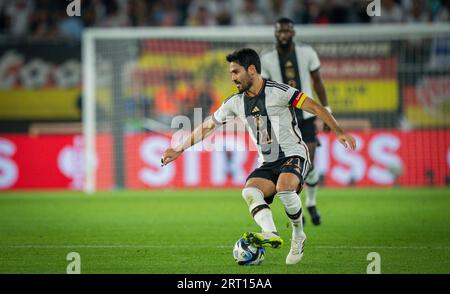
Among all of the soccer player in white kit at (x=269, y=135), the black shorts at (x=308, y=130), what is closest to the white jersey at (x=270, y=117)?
the soccer player in white kit at (x=269, y=135)

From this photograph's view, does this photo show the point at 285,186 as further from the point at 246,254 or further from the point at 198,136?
the point at 198,136

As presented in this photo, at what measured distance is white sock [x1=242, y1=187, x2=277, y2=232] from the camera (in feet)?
26.3

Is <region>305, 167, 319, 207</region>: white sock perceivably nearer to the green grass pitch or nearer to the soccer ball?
the green grass pitch

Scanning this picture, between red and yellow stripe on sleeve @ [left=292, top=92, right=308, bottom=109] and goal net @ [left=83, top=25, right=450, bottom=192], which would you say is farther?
goal net @ [left=83, top=25, right=450, bottom=192]

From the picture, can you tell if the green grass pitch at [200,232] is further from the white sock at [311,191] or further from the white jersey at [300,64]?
the white jersey at [300,64]

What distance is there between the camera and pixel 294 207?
8266 mm

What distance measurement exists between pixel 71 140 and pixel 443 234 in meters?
9.94

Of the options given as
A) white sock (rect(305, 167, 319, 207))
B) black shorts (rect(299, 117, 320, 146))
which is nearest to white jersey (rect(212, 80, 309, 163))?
black shorts (rect(299, 117, 320, 146))

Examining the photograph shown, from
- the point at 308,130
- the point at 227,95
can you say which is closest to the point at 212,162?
the point at 227,95

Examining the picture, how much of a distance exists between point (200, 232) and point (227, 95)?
820cm

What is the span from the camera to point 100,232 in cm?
1105

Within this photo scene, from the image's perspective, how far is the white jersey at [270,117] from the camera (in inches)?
332

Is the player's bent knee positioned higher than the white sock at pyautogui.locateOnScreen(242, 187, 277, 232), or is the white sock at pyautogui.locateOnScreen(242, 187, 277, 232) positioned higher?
the player's bent knee
